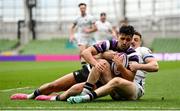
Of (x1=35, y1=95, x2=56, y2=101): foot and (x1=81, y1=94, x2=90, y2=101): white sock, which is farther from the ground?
(x1=81, y1=94, x2=90, y2=101): white sock

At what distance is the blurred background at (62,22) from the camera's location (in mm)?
56656

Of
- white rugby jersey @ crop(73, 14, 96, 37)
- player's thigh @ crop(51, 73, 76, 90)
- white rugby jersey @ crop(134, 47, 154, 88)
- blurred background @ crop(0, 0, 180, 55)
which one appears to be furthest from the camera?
blurred background @ crop(0, 0, 180, 55)

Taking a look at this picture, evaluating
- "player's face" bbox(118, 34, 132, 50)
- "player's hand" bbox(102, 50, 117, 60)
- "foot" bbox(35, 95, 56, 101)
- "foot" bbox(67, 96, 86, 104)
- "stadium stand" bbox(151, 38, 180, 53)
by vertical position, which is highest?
"player's face" bbox(118, 34, 132, 50)

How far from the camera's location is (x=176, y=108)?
7.59 metres

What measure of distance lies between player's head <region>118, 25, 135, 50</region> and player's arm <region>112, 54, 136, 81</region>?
0.65ft

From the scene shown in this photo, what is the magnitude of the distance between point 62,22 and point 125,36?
183 ft

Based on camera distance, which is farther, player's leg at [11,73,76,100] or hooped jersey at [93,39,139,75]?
player's leg at [11,73,76,100]

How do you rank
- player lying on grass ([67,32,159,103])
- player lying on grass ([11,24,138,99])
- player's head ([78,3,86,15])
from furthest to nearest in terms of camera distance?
player's head ([78,3,86,15]) < player lying on grass ([11,24,138,99]) < player lying on grass ([67,32,159,103])

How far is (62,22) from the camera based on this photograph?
6397 cm

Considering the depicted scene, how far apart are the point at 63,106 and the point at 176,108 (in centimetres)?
151

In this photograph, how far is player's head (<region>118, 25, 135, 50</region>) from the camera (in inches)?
329

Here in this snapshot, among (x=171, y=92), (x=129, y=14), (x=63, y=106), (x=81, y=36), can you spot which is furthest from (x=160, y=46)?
(x=63, y=106)

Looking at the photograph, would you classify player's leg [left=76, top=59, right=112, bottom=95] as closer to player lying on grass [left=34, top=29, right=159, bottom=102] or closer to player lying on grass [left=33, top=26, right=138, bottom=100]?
player lying on grass [left=33, top=26, right=138, bottom=100]

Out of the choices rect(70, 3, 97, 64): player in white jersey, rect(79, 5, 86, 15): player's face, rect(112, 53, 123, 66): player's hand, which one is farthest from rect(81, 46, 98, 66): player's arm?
rect(70, 3, 97, 64): player in white jersey
